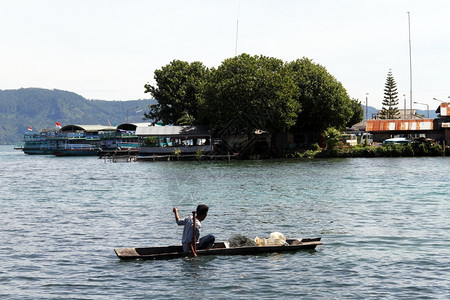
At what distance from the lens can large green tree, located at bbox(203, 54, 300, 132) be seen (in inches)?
3287

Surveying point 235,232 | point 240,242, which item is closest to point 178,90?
point 235,232

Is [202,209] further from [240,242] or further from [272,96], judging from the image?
[272,96]

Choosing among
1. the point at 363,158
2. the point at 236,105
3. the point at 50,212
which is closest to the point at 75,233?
the point at 50,212

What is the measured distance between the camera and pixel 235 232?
25.3 meters

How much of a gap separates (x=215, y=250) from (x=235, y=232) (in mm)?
5516

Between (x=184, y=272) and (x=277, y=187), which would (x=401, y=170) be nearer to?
(x=277, y=187)

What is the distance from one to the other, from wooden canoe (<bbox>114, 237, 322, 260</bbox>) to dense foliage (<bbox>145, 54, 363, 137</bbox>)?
6289 centimetres

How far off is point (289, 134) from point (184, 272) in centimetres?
8227

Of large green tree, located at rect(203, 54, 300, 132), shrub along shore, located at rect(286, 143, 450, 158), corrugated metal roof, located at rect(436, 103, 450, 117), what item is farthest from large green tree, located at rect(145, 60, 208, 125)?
corrugated metal roof, located at rect(436, 103, 450, 117)

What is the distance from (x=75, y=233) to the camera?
25781mm

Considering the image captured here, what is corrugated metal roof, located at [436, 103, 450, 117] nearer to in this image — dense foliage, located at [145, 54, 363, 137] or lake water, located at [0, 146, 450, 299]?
dense foliage, located at [145, 54, 363, 137]

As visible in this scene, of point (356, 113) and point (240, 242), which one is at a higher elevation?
point (356, 113)

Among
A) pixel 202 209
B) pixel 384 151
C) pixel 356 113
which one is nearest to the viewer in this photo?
pixel 202 209

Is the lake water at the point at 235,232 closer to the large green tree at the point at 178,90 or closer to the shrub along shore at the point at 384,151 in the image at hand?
the shrub along shore at the point at 384,151
